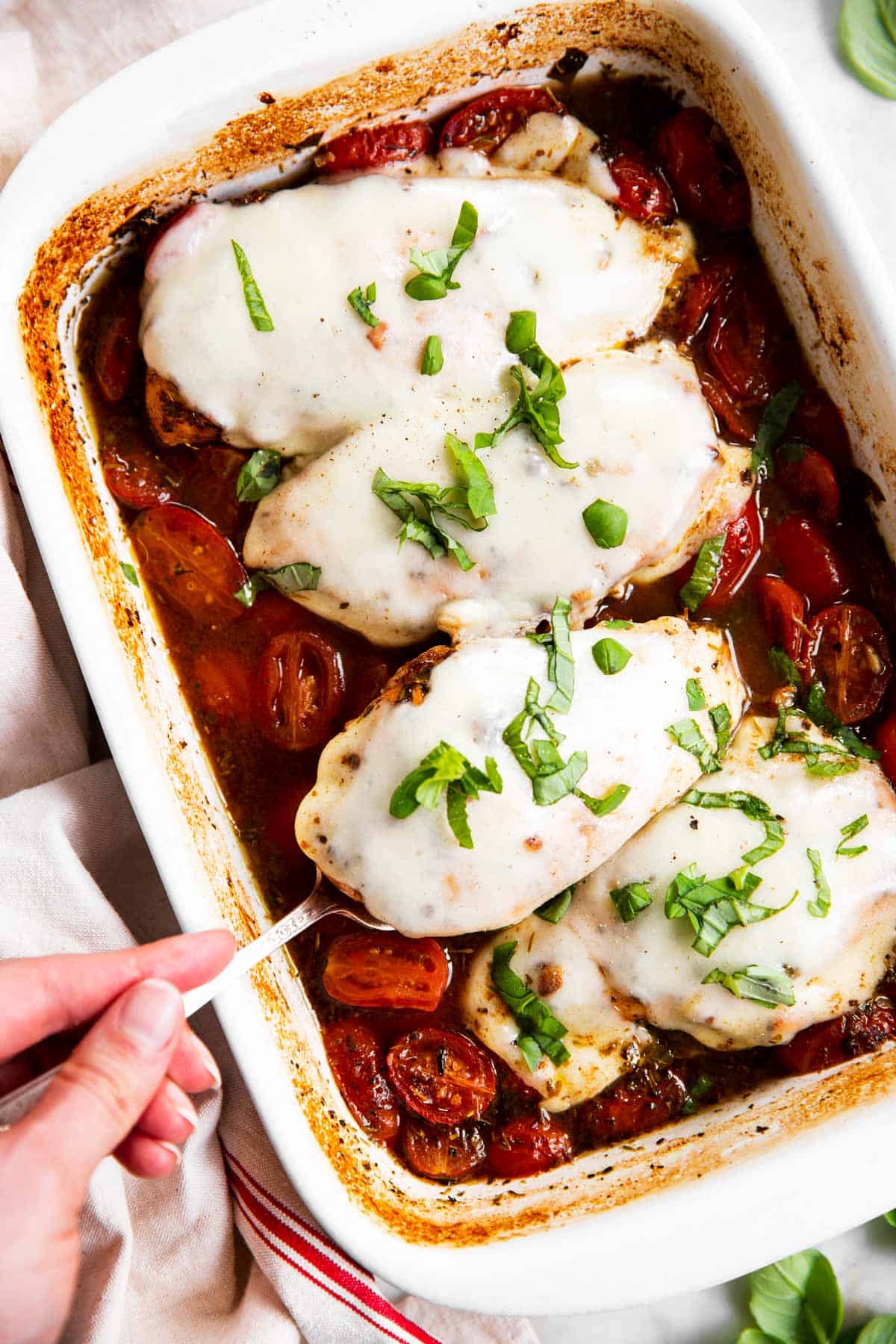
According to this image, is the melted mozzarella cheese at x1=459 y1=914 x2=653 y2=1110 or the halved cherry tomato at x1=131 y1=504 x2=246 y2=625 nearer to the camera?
the melted mozzarella cheese at x1=459 y1=914 x2=653 y2=1110

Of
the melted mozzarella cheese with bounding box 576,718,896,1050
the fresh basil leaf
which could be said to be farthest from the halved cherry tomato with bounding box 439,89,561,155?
the fresh basil leaf

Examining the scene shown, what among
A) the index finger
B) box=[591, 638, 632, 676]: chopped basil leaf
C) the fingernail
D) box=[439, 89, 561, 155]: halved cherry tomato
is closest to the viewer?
the fingernail

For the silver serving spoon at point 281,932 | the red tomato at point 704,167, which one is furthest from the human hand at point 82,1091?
the red tomato at point 704,167

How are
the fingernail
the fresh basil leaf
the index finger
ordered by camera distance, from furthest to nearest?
the fresh basil leaf < the index finger < the fingernail

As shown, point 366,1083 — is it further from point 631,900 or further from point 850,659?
point 850,659

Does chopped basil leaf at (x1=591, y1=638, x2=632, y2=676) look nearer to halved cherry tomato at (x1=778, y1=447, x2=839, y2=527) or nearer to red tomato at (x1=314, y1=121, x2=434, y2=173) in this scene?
halved cherry tomato at (x1=778, y1=447, x2=839, y2=527)
